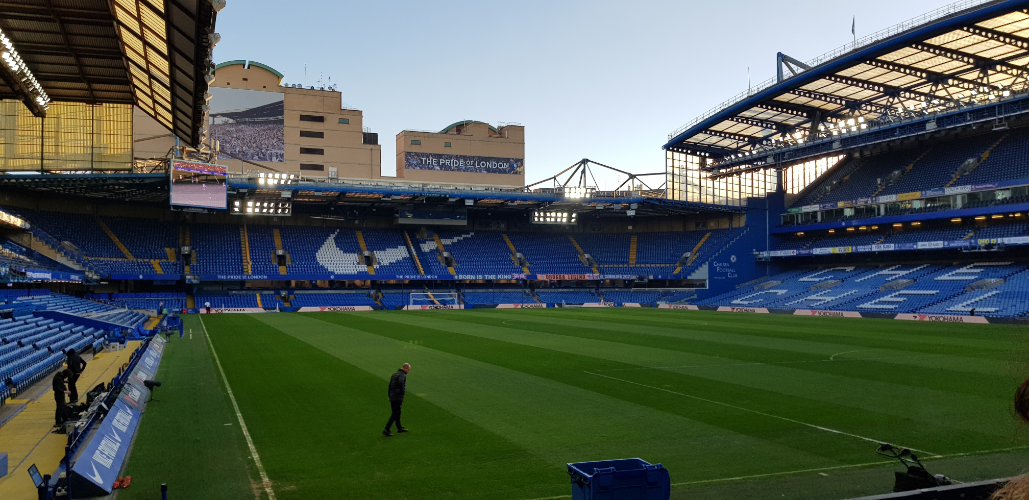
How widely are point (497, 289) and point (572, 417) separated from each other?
58.2m

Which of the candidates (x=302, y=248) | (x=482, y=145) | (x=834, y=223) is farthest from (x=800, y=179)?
(x=302, y=248)

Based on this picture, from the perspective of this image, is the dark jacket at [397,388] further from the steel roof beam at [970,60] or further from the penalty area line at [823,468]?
the steel roof beam at [970,60]

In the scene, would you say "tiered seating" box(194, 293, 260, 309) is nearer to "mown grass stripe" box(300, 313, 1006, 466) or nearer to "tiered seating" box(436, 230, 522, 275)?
"tiered seating" box(436, 230, 522, 275)

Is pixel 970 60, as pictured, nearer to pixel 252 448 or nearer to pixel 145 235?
pixel 252 448

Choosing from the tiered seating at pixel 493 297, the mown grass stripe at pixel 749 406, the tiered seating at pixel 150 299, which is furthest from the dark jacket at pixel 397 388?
the tiered seating at pixel 493 297

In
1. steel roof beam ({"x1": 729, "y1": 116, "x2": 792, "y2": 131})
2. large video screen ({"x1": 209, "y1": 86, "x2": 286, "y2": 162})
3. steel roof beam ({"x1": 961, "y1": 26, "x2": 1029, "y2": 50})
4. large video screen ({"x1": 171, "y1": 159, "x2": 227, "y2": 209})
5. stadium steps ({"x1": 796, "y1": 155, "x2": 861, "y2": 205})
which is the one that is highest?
large video screen ({"x1": 209, "y1": 86, "x2": 286, "y2": 162})

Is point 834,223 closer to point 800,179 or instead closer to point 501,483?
point 800,179

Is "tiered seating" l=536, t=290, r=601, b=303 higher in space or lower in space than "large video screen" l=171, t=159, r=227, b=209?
lower

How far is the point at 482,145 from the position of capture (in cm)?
9256

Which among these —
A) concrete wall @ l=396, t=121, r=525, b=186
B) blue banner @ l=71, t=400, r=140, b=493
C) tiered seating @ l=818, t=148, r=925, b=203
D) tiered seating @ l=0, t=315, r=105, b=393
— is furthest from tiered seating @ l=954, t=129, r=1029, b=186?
tiered seating @ l=0, t=315, r=105, b=393

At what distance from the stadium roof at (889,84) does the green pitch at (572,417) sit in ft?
82.1

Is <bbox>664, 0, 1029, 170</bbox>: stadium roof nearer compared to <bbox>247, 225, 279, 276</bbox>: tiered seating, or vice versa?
<bbox>664, 0, 1029, 170</bbox>: stadium roof

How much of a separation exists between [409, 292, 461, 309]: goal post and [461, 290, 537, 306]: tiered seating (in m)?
1.14

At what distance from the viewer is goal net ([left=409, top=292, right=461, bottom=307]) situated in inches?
2648
